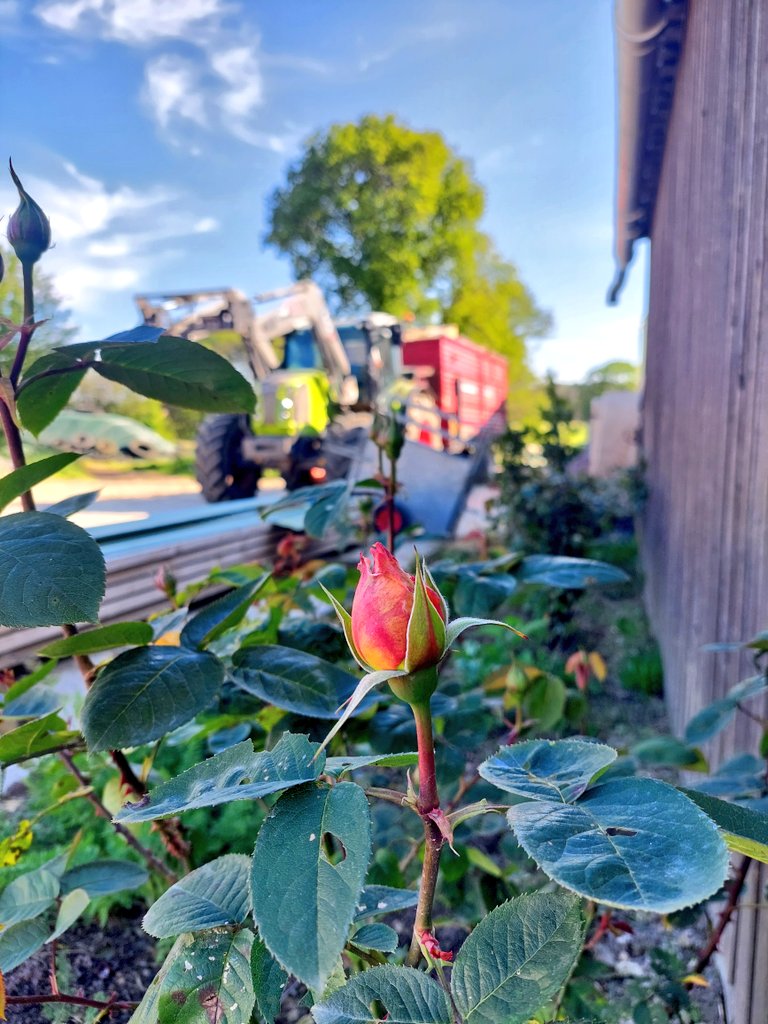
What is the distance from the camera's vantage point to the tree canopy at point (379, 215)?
59.4 ft

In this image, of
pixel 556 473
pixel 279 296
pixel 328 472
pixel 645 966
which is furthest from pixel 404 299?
pixel 645 966

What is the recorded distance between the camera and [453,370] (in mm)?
10977

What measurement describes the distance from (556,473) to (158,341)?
3326 millimetres

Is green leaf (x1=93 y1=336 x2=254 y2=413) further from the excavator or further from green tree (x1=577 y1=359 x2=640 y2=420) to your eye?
green tree (x1=577 y1=359 x2=640 y2=420)

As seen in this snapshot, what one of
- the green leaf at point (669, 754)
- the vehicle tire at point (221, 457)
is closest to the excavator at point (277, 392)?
the vehicle tire at point (221, 457)

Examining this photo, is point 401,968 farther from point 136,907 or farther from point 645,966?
point 645,966

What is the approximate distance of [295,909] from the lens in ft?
0.91

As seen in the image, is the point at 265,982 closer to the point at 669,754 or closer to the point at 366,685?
the point at 366,685

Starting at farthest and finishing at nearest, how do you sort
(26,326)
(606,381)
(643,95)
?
(606,381) < (643,95) < (26,326)

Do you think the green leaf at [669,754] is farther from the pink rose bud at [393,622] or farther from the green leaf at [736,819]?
the pink rose bud at [393,622]

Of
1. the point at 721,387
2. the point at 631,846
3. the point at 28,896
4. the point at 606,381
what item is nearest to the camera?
the point at 631,846

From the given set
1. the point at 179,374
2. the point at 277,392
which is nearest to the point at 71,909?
the point at 179,374

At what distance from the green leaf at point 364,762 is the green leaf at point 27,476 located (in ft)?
1.04

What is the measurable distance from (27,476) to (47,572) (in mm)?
132
